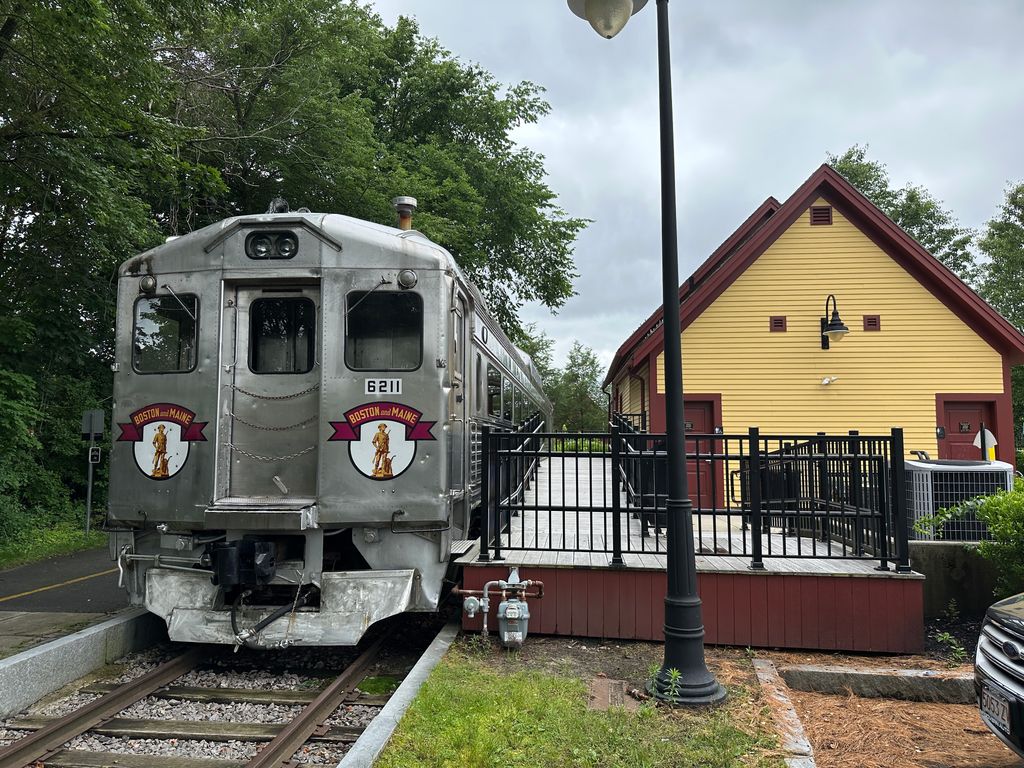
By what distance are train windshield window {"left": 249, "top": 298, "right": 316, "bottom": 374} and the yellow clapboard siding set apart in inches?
348

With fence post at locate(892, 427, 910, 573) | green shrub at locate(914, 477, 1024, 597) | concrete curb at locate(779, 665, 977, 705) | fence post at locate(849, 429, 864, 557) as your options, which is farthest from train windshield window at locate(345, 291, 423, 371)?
green shrub at locate(914, 477, 1024, 597)

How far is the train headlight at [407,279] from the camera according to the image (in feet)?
19.5

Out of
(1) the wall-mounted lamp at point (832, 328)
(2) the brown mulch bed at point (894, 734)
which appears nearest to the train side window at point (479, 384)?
(2) the brown mulch bed at point (894, 734)

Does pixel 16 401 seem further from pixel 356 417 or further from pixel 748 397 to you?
pixel 748 397

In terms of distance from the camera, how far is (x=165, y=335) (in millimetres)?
6105

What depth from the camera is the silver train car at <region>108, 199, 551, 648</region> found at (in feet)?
18.3

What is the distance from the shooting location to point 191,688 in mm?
5379

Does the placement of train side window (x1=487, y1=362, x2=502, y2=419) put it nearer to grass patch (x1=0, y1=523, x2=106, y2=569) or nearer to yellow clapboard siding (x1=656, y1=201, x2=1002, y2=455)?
yellow clapboard siding (x1=656, y1=201, x2=1002, y2=455)

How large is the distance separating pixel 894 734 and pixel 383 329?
479 centimetres

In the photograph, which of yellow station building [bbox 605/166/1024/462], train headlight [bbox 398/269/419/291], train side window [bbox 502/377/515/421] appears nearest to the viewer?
train headlight [bbox 398/269/419/291]

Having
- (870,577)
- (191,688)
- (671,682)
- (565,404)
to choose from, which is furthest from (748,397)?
(565,404)

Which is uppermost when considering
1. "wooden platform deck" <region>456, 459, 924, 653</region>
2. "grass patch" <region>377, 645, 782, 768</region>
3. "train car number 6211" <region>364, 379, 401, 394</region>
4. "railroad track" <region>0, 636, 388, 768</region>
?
"train car number 6211" <region>364, 379, 401, 394</region>

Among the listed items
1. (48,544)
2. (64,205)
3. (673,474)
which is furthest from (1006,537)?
(48,544)

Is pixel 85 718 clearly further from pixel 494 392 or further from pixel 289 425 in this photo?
pixel 494 392
